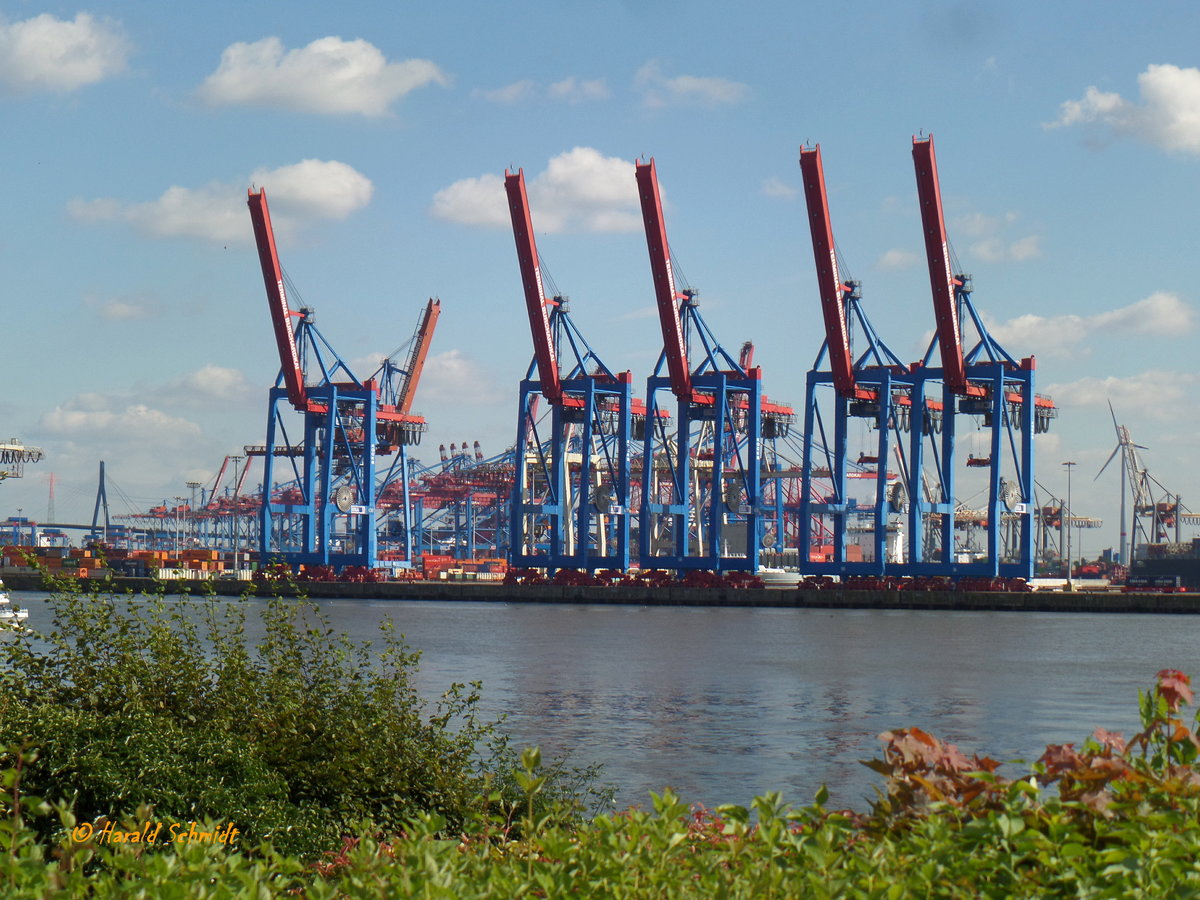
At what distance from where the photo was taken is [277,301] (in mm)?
97500

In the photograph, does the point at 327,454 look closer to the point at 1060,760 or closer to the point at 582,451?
the point at 582,451

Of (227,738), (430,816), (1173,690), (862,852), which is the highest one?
(1173,690)

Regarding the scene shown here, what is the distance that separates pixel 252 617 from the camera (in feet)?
242

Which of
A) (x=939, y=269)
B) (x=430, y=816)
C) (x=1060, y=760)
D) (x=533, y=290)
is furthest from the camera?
(x=533, y=290)

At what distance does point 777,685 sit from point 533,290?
57.4 meters

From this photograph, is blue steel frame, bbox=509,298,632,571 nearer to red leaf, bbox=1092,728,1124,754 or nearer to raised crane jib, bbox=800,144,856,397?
raised crane jib, bbox=800,144,856,397

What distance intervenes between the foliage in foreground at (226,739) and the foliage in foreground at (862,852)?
3471mm

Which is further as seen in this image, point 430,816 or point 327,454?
point 327,454

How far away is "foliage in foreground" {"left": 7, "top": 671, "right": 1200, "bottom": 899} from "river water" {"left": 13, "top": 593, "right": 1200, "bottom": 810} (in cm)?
542

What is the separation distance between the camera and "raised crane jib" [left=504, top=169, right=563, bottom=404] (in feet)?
298

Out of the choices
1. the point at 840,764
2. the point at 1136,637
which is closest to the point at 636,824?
the point at 840,764

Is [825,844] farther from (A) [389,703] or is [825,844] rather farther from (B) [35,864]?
(A) [389,703]

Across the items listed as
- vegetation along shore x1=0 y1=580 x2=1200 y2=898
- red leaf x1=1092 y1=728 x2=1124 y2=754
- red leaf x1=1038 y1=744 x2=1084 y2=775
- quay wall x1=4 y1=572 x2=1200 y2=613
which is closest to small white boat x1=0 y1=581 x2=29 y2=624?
vegetation along shore x1=0 y1=580 x2=1200 y2=898

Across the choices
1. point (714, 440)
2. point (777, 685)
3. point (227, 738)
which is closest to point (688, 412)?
point (714, 440)
